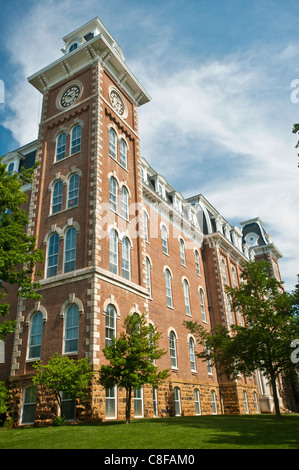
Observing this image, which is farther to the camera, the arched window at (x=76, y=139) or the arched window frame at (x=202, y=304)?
the arched window frame at (x=202, y=304)

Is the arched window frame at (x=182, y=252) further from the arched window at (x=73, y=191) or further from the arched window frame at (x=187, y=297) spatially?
the arched window at (x=73, y=191)

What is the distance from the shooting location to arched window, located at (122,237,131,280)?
22930 mm

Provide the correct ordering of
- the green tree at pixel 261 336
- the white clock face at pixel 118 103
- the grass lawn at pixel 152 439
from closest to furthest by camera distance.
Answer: the grass lawn at pixel 152 439, the green tree at pixel 261 336, the white clock face at pixel 118 103

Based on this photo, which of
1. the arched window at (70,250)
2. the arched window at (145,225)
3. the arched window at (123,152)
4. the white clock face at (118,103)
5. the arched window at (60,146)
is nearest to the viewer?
the arched window at (70,250)

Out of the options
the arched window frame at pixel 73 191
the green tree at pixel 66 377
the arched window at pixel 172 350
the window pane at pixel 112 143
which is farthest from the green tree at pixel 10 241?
the arched window at pixel 172 350

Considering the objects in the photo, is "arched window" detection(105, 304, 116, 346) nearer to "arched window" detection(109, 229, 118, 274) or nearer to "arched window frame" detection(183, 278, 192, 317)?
Result: "arched window" detection(109, 229, 118, 274)

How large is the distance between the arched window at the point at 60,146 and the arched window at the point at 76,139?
2.57ft

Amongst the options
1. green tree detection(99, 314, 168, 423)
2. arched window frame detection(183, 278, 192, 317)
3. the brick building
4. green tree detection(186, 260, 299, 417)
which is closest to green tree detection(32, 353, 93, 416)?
green tree detection(99, 314, 168, 423)

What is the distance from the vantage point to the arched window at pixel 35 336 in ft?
66.2

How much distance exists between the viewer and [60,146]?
84.5ft

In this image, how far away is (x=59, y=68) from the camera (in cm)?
2784

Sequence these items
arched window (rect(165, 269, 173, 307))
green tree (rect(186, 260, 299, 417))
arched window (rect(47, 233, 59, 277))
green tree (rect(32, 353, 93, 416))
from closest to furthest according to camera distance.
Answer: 1. green tree (rect(32, 353, 93, 416))
2. green tree (rect(186, 260, 299, 417))
3. arched window (rect(47, 233, 59, 277))
4. arched window (rect(165, 269, 173, 307))

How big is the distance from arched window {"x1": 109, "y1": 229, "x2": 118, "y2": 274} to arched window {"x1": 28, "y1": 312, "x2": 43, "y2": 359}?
4.50m

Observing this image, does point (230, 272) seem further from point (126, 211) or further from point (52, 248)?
point (52, 248)
